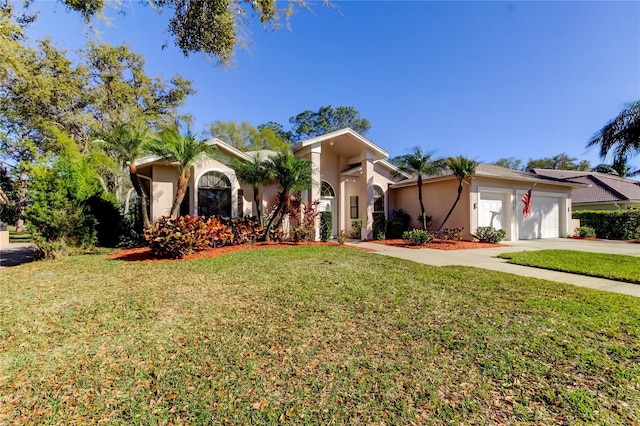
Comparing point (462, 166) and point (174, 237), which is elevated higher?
point (462, 166)

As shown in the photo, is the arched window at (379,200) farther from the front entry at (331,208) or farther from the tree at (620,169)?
the tree at (620,169)

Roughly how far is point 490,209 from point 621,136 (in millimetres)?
8270

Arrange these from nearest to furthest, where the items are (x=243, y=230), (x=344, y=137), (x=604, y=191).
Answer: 1. (x=243, y=230)
2. (x=344, y=137)
3. (x=604, y=191)

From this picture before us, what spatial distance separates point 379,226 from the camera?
50.3 ft

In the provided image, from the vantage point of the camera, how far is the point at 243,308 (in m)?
4.81

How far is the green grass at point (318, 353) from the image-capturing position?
2527 mm

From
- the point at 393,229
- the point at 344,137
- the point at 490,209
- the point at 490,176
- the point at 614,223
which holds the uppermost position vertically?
the point at 344,137

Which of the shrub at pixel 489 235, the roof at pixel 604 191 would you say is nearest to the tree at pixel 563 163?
the roof at pixel 604 191

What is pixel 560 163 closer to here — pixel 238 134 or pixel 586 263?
pixel 586 263

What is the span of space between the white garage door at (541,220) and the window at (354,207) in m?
9.05

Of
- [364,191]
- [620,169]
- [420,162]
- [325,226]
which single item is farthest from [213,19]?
[620,169]

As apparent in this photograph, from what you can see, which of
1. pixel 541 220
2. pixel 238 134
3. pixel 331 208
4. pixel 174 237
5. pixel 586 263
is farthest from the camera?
pixel 238 134

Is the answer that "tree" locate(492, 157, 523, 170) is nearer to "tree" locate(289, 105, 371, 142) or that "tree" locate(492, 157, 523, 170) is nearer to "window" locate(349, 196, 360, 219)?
"tree" locate(289, 105, 371, 142)

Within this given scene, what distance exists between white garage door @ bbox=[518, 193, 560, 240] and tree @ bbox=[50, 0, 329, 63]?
52.9 feet
